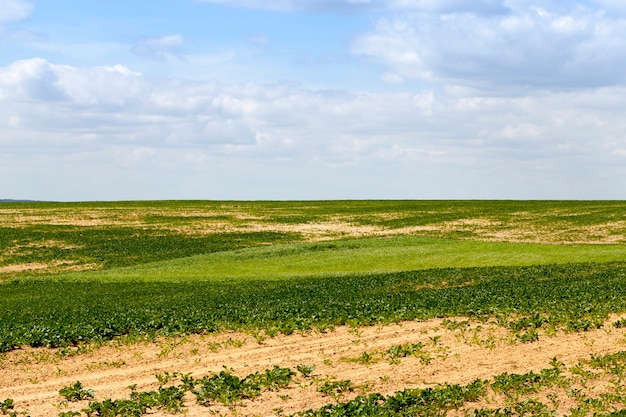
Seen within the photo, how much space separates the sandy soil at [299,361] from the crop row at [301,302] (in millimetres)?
1297

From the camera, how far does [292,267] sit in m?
53.1

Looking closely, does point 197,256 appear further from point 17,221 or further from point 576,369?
point 576,369

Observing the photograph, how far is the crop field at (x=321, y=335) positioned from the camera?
15898mm

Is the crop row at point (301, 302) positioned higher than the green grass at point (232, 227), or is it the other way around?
the green grass at point (232, 227)

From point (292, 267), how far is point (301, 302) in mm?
22400

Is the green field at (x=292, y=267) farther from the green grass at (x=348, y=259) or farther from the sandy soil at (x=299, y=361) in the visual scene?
the sandy soil at (x=299, y=361)

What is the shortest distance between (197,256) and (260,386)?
1682 inches

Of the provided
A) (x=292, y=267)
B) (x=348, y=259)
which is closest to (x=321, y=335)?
(x=292, y=267)

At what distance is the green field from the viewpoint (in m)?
25.9

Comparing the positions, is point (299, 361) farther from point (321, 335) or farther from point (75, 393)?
point (75, 393)

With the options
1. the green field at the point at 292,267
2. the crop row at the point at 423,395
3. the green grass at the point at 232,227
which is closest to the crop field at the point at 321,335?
the crop row at the point at 423,395

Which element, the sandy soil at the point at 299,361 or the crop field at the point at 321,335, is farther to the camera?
the sandy soil at the point at 299,361

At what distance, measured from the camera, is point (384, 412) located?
47.2ft

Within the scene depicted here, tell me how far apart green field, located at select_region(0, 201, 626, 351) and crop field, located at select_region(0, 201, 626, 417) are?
199 millimetres
